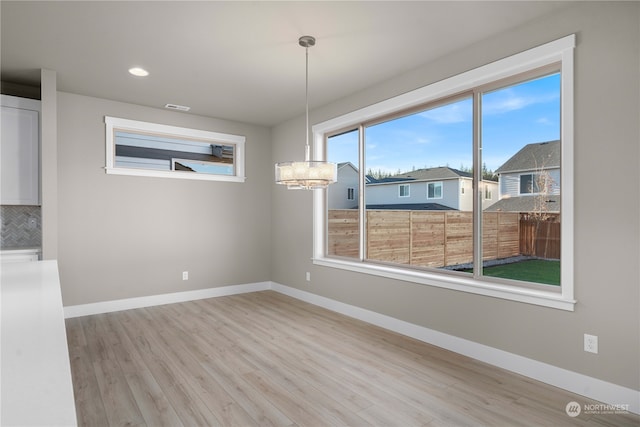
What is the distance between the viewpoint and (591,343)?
98.9 inches

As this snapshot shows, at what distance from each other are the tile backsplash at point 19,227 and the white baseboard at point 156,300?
3.04 ft

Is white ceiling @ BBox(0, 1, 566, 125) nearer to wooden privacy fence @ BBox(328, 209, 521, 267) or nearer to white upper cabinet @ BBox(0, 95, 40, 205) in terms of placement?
white upper cabinet @ BBox(0, 95, 40, 205)

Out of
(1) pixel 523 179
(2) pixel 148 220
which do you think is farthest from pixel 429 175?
(2) pixel 148 220

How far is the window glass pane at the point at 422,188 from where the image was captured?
352 centimetres

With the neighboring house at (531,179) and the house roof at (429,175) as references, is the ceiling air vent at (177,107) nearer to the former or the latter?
the house roof at (429,175)

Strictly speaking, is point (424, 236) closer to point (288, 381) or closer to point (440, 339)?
point (440, 339)

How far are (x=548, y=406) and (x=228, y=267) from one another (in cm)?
450

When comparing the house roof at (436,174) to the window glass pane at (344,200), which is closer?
the house roof at (436,174)

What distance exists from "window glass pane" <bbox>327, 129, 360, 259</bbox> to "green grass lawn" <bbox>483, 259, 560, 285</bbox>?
187 centimetres

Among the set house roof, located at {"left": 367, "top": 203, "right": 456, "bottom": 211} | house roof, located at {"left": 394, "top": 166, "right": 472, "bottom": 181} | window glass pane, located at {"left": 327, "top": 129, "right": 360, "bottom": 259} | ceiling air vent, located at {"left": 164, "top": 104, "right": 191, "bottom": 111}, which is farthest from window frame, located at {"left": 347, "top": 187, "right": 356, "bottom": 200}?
ceiling air vent, located at {"left": 164, "top": 104, "right": 191, "bottom": 111}

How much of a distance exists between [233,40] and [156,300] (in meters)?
3.68

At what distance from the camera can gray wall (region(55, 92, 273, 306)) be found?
4469 millimetres

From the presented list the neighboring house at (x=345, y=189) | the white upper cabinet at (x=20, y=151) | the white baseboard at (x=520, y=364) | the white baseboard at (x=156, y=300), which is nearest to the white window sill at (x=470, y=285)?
the white baseboard at (x=520, y=364)

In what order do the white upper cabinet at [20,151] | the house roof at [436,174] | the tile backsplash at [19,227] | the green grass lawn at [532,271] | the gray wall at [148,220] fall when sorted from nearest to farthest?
the green grass lawn at [532,271], the house roof at [436,174], the white upper cabinet at [20,151], the tile backsplash at [19,227], the gray wall at [148,220]
